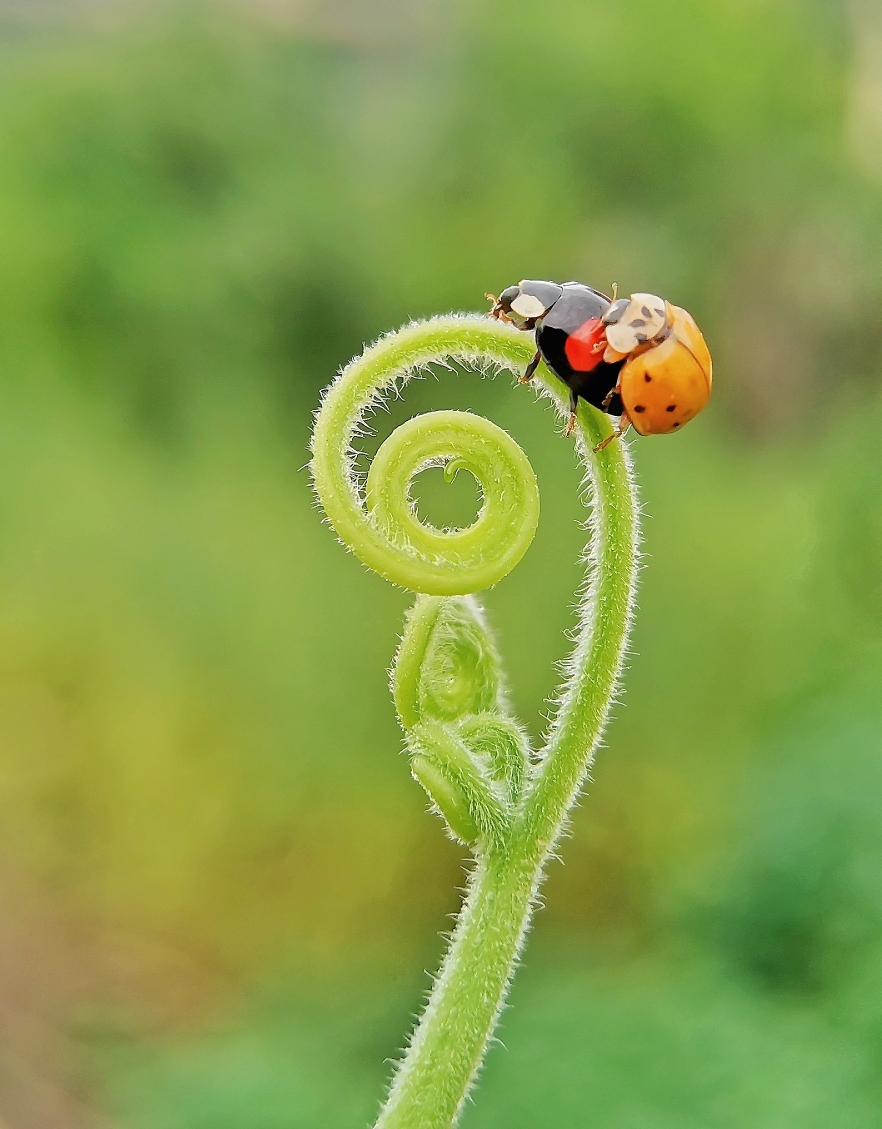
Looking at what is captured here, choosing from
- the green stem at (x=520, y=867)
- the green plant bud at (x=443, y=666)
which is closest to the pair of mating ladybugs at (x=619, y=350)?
the green stem at (x=520, y=867)

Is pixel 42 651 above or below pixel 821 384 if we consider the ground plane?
below

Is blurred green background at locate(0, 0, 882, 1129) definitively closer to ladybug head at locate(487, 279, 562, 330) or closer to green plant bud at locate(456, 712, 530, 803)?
ladybug head at locate(487, 279, 562, 330)

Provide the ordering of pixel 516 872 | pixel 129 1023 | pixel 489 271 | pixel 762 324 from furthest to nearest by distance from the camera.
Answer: pixel 762 324, pixel 489 271, pixel 129 1023, pixel 516 872

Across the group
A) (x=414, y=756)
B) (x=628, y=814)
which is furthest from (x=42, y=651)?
(x=414, y=756)

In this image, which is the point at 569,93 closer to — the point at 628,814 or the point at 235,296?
the point at 235,296

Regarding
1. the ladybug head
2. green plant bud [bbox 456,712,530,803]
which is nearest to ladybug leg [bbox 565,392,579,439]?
the ladybug head

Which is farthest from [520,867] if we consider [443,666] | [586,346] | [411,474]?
[586,346]
